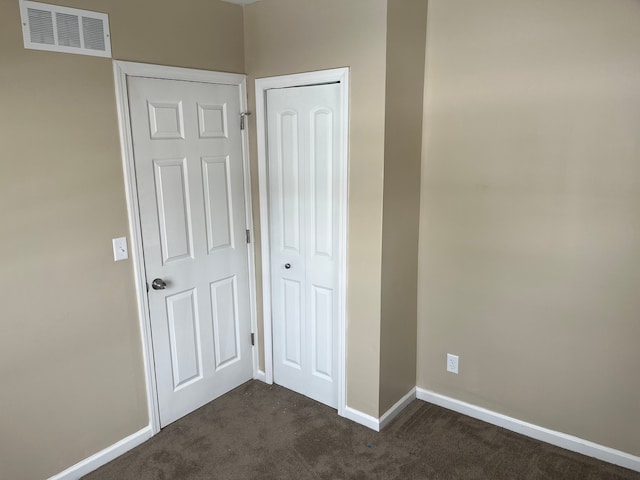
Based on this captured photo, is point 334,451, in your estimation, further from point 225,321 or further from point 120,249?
point 120,249

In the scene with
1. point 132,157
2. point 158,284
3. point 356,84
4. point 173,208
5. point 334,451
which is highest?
point 356,84

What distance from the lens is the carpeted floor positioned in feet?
7.97

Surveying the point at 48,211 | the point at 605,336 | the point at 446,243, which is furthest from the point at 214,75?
the point at 605,336

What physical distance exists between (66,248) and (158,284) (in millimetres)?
567

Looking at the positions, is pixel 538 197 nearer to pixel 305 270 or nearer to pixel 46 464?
pixel 305 270

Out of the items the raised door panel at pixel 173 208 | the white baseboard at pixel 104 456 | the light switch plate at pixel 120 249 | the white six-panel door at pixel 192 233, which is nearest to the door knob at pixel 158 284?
the white six-panel door at pixel 192 233

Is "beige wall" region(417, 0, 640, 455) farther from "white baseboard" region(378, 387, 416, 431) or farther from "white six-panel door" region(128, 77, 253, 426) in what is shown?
"white six-panel door" region(128, 77, 253, 426)

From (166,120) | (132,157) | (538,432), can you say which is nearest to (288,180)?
(166,120)

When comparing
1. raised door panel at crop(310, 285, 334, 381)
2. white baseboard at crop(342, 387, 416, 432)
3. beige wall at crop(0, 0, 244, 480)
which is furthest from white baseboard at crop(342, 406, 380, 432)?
beige wall at crop(0, 0, 244, 480)

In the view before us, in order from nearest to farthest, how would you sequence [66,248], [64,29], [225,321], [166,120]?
[64,29]
[66,248]
[166,120]
[225,321]

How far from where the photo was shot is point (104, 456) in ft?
8.20

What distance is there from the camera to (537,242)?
2.50m

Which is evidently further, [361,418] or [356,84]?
[361,418]

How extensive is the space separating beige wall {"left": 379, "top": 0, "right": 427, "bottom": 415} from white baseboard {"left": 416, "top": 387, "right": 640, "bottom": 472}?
0.24 m
